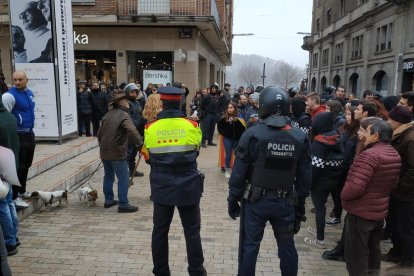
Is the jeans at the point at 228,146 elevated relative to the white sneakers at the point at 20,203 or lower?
elevated

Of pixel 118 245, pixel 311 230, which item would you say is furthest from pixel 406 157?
pixel 118 245

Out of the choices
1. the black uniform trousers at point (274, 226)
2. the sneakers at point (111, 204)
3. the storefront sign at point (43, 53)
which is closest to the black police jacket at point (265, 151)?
the black uniform trousers at point (274, 226)

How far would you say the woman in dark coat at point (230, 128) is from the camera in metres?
7.69

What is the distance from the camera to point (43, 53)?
8258 mm

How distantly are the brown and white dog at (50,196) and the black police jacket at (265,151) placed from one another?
3485mm

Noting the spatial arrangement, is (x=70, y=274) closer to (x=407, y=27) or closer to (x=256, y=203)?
(x=256, y=203)

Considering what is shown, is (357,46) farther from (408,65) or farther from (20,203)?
(20,203)

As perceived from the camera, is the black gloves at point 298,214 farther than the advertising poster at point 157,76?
No

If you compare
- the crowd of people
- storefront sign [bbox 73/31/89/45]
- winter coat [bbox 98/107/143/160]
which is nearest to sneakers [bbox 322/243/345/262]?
the crowd of people

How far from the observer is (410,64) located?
20.6 m

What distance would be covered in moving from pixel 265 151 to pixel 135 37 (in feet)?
46.0

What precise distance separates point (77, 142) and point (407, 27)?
20767mm

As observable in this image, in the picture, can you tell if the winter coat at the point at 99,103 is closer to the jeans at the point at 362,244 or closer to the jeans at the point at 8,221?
the jeans at the point at 8,221

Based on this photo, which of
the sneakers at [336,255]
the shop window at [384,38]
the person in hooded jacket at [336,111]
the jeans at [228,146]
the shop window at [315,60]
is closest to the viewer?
the sneakers at [336,255]
